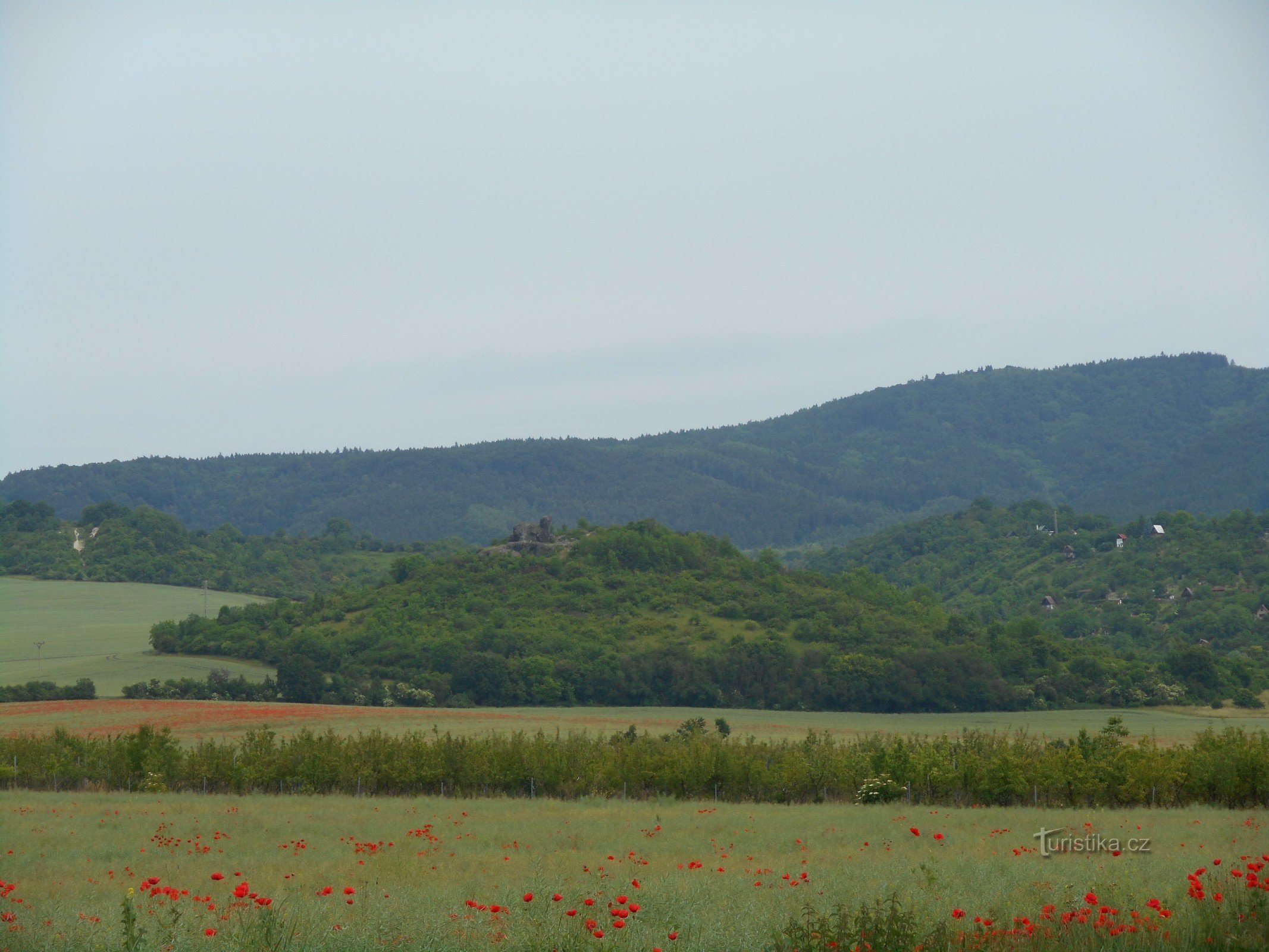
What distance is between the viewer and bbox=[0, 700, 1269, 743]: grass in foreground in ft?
220

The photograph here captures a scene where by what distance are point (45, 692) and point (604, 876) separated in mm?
86999

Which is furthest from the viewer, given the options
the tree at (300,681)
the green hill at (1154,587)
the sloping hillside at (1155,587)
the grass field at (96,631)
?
the green hill at (1154,587)

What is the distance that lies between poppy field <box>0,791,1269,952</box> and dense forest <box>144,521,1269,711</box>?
222ft

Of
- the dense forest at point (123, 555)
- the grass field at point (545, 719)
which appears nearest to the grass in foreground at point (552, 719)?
the grass field at point (545, 719)

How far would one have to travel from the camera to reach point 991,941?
1375cm

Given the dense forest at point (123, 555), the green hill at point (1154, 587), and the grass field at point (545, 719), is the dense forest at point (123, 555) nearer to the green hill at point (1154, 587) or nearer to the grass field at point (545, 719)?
the grass field at point (545, 719)

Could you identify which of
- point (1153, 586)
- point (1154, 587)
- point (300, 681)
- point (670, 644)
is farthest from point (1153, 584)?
point (300, 681)

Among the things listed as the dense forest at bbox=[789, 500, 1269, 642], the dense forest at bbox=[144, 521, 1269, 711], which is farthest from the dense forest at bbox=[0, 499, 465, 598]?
the dense forest at bbox=[789, 500, 1269, 642]

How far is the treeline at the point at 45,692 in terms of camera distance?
298 feet

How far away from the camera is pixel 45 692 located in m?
92.6

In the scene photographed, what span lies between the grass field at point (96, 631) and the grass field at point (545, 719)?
2494cm

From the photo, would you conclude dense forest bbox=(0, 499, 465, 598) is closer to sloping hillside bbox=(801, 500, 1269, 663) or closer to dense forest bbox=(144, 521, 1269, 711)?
dense forest bbox=(144, 521, 1269, 711)

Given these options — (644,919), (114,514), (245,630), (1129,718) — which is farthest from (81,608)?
(644,919)

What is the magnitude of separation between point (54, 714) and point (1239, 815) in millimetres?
66196
